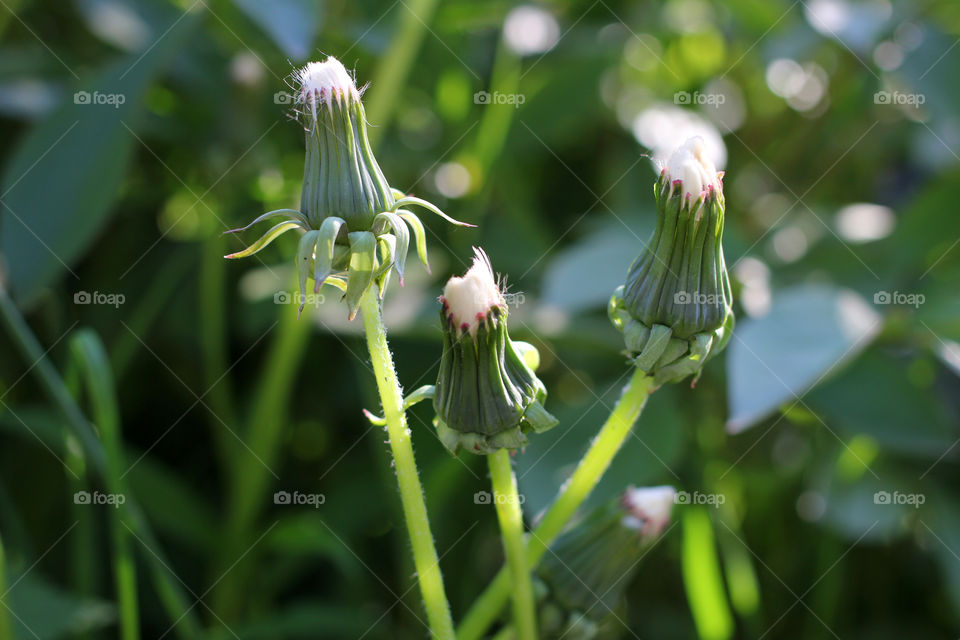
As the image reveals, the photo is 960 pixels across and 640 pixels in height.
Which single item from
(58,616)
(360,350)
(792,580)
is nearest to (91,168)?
(360,350)

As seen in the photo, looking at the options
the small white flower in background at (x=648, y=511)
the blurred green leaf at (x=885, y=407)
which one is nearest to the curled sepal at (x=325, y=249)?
the small white flower in background at (x=648, y=511)

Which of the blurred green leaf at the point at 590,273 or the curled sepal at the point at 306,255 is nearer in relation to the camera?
the curled sepal at the point at 306,255

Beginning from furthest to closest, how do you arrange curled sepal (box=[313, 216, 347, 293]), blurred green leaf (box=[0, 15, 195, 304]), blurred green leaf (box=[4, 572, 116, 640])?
blurred green leaf (box=[0, 15, 195, 304]), blurred green leaf (box=[4, 572, 116, 640]), curled sepal (box=[313, 216, 347, 293])

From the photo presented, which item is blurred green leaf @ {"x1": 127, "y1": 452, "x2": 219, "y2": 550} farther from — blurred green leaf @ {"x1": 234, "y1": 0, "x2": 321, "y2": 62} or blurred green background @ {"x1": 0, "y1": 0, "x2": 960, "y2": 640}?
blurred green leaf @ {"x1": 234, "y1": 0, "x2": 321, "y2": 62}

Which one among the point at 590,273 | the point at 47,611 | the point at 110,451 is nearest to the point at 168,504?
the point at 47,611

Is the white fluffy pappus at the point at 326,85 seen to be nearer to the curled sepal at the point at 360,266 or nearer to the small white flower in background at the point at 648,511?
the curled sepal at the point at 360,266

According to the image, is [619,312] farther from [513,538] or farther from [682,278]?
[513,538]

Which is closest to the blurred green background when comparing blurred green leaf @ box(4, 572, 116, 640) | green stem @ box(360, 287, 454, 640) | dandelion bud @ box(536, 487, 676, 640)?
blurred green leaf @ box(4, 572, 116, 640)

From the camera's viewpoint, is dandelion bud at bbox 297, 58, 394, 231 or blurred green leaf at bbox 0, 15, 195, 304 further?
blurred green leaf at bbox 0, 15, 195, 304
